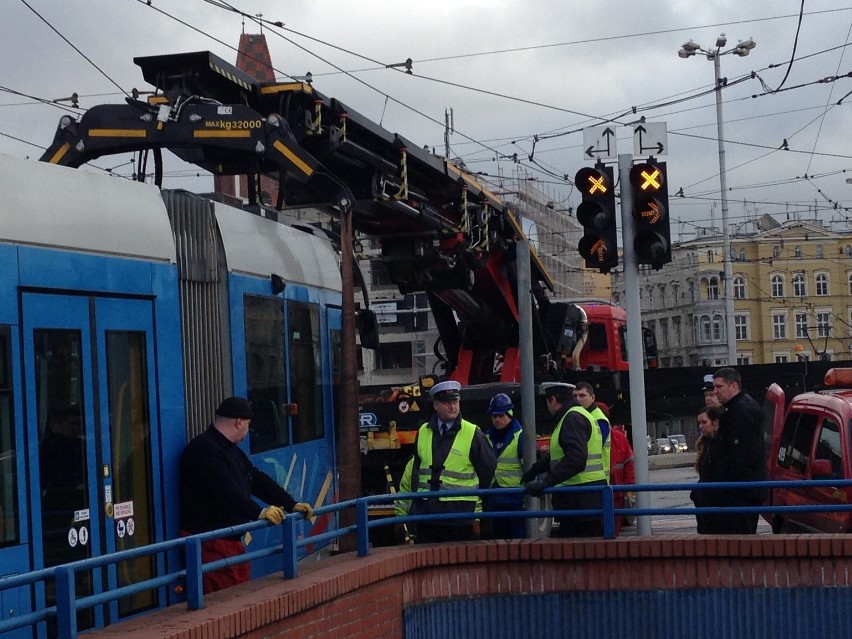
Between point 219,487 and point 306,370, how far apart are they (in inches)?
128

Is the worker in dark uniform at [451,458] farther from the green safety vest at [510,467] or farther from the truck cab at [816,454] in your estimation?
the truck cab at [816,454]

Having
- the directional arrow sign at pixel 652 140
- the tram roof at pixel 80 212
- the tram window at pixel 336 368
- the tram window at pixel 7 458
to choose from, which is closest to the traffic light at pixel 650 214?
the directional arrow sign at pixel 652 140

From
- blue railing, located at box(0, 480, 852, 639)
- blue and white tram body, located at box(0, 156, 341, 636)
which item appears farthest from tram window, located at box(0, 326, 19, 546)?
blue railing, located at box(0, 480, 852, 639)

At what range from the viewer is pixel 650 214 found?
10.9 metres

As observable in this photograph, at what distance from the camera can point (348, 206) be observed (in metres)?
11.9

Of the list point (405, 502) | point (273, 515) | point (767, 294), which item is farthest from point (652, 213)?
point (767, 294)

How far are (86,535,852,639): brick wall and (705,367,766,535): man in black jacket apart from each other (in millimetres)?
685

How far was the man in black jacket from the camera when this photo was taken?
392 inches

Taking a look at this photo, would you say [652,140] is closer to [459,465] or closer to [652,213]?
[652,213]

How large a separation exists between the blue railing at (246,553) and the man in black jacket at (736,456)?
0.67 m

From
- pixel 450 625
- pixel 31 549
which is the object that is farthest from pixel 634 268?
pixel 31 549

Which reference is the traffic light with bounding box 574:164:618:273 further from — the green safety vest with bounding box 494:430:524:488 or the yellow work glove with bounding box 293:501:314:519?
the yellow work glove with bounding box 293:501:314:519

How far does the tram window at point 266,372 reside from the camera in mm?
10289

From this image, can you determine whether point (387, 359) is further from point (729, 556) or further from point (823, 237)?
point (729, 556)
